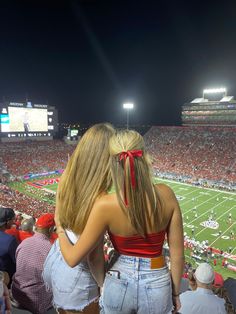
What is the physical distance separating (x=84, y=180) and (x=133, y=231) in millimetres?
466

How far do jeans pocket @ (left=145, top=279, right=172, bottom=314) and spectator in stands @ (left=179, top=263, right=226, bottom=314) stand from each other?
1178 mm

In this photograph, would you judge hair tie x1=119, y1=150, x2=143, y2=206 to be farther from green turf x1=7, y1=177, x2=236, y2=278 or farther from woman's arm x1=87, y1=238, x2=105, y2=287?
green turf x1=7, y1=177, x2=236, y2=278

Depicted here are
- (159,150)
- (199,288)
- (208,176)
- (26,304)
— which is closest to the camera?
(199,288)

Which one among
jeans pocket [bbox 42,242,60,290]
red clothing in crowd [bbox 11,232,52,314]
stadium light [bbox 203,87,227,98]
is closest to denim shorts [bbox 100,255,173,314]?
jeans pocket [bbox 42,242,60,290]

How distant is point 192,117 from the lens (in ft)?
204

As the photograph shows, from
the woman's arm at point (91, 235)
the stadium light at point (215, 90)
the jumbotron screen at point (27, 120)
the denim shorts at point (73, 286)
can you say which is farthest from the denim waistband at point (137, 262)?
the stadium light at point (215, 90)

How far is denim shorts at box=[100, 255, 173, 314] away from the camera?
1.80m

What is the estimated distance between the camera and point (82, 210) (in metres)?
1.84

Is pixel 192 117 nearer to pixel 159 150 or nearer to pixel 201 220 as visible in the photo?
pixel 159 150

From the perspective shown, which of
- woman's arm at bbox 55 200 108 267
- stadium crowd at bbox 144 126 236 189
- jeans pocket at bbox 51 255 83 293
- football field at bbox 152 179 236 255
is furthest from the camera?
stadium crowd at bbox 144 126 236 189

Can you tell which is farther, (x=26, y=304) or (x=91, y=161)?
(x=26, y=304)

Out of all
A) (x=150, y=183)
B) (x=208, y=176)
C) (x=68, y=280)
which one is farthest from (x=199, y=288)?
(x=208, y=176)

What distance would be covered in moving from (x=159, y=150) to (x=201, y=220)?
30752 mm

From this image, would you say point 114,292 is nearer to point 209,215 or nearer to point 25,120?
point 209,215
